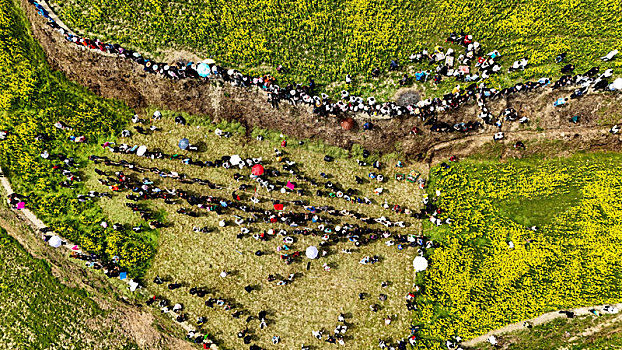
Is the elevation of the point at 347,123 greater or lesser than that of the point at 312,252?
greater

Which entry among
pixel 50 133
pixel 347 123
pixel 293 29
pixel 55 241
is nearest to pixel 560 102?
pixel 347 123

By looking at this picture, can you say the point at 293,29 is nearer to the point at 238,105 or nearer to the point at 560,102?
the point at 238,105

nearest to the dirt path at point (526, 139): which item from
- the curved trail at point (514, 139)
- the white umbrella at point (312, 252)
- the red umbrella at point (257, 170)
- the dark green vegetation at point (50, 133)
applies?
the curved trail at point (514, 139)

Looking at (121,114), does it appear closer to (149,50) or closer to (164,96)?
(164,96)

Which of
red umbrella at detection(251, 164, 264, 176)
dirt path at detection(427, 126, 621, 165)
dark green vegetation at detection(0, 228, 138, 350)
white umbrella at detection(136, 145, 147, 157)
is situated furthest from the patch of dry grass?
dark green vegetation at detection(0, 228, 138, 350)

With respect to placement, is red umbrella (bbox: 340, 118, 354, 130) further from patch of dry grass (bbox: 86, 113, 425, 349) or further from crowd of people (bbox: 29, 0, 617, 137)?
patch of dry grass (bbox: 86, 113, 425, 349)

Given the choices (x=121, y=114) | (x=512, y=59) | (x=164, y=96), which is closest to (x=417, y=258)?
(x=512, y=59)
